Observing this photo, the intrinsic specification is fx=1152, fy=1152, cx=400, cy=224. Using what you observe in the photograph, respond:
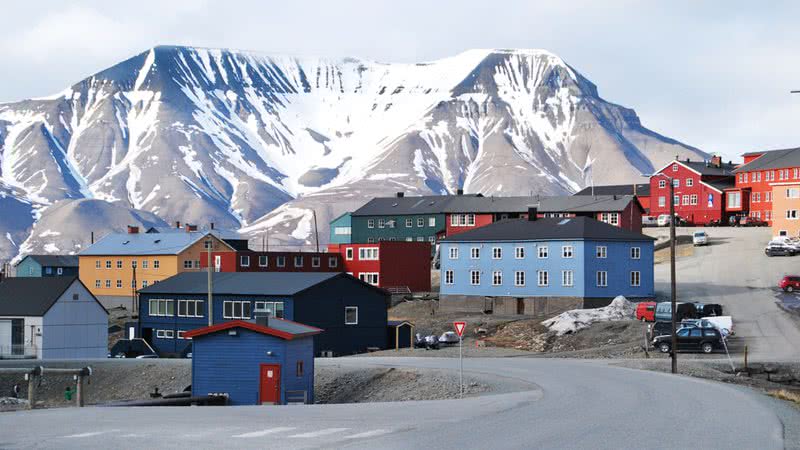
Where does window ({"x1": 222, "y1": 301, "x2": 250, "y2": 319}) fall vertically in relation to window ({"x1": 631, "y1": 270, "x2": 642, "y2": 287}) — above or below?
below

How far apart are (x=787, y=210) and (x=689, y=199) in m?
31.3

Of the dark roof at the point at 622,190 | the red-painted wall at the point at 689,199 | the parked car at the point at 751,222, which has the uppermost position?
the dark roof at the point at 622,190

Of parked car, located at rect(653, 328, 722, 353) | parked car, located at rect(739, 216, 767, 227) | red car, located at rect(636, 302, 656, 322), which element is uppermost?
parked car, located at rect(739, 216, 767, 227)

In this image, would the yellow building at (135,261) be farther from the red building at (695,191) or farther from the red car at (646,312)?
the red building at (695,191)

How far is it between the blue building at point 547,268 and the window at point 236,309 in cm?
2195

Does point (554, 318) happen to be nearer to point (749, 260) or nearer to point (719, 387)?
point (749, 260)

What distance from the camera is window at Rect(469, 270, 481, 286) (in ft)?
306

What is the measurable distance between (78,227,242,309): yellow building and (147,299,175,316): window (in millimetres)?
32004

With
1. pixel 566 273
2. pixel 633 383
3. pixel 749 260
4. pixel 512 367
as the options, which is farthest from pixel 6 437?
pixel 749 260

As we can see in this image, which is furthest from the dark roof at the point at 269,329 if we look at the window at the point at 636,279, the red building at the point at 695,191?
the red building at the point at 695,191

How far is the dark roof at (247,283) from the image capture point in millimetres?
75500

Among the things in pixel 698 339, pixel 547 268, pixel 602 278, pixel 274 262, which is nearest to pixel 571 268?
pixel 547 268

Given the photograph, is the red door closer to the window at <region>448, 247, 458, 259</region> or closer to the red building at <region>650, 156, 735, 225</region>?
the window at <region>448, 247, 458, 259</region>

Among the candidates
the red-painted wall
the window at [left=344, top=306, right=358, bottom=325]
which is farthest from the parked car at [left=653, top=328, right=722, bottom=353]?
the red-painted wall
